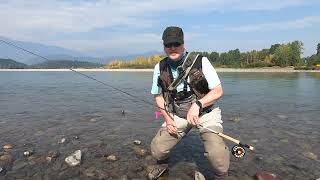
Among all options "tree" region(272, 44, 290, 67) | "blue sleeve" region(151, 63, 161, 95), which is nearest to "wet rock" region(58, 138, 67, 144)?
"blue sleeve" region(151, 63, 161, 95)

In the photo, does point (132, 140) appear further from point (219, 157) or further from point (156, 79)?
point (219, 157)

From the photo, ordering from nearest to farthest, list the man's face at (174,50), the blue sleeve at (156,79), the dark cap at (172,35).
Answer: the dark cap at (172,35) < the man's face at (174,50) < the blue sleeve at (156,79)

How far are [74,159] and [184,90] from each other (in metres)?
3.24

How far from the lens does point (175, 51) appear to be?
712 centimetres

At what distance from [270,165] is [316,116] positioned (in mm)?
7888

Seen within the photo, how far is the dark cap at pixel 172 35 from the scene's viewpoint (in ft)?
22.6

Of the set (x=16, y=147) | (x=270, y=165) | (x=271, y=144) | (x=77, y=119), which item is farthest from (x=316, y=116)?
(x=16, y=147)

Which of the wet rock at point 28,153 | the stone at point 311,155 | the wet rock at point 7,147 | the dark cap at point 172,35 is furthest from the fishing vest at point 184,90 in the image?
the wet rock at point 7,147

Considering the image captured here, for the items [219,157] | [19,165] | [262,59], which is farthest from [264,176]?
[262,59]

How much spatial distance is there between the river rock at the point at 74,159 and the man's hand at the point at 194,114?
3.17 m

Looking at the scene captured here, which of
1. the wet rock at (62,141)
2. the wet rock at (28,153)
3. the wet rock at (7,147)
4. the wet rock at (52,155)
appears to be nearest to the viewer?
the wet rock at (52,155)

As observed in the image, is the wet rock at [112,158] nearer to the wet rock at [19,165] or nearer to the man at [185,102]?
the man at [185,102]

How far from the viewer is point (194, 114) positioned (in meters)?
6.86

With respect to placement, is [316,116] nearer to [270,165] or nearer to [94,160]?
[270,165]
